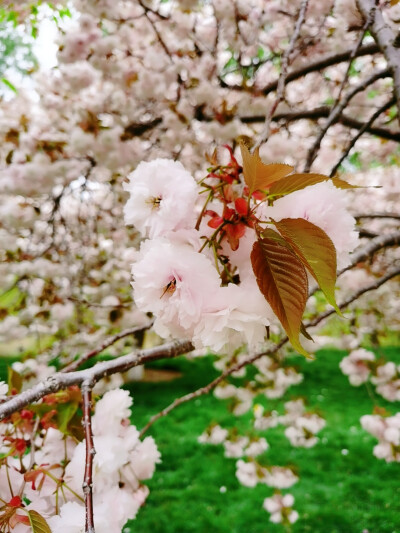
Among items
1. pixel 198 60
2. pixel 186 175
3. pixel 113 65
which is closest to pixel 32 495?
pixel 186 175

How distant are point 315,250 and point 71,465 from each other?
0.57 m

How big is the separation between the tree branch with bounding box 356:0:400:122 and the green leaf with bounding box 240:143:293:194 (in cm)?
53

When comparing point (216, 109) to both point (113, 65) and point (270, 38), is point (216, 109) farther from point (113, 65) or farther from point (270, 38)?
point (270, 38)

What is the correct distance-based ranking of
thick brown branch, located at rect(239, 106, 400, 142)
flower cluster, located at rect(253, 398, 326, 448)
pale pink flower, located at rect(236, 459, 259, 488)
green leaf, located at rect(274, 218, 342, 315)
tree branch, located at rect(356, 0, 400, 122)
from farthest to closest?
flower cluster, located at rect(253, 398, 326, 448) < pale pink flower, located at rect(236, 459, 259, 488) < thick brown branch, located at rect(239, 106, 400, 142) < tree branch, located at rect(356, 0, 400, 122) < green leaf, located at rect(274, 218, 342, 315)

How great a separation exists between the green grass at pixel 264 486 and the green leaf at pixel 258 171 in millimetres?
1650

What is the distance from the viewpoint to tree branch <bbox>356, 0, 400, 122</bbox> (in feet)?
2.98

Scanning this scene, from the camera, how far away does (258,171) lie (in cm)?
54

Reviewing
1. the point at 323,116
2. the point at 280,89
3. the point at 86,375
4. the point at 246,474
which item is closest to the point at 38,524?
the point at 86,375

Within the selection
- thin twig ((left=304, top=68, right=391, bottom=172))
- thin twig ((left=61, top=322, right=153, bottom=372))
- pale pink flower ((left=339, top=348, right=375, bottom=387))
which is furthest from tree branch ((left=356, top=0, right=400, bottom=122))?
pale pink flower ((left=339, top=348, right=375, bottom=387))

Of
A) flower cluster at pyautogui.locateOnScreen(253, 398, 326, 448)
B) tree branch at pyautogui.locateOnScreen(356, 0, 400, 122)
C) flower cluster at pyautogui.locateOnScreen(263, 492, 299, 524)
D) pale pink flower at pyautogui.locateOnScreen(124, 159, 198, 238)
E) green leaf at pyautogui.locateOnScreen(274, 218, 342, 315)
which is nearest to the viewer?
green leaf at pyautogui.locateOnScreen(274, 218, 342, 315)

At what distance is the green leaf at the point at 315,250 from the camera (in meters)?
0.48

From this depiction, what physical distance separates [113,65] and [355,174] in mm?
3524

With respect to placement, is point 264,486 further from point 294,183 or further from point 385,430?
point 294,183

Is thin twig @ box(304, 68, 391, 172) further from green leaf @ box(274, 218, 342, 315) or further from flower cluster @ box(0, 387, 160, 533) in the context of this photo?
flower cluster @ box(0, 387, 160, 533)
